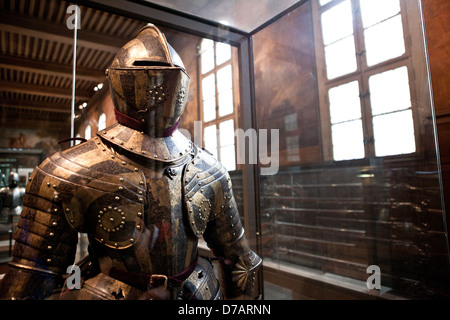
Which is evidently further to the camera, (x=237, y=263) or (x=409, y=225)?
(x=409, y=225)

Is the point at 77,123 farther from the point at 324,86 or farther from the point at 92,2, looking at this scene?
the point at 324,86

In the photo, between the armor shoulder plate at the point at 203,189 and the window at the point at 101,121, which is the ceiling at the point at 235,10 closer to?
the window at the point at 101,121

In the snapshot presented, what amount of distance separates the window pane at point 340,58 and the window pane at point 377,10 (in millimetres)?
253

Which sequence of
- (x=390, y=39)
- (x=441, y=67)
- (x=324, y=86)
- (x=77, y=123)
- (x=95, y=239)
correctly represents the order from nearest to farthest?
(x=95, y=239), (x=77, y=123), (x=441, y=67), (x=390, y=39), (x=324, y=86)

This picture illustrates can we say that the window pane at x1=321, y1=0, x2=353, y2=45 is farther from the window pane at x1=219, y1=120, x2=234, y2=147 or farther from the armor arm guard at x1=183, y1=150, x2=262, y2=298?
the armor arm guard at x1=183, y1=150, x2=262, y2=298

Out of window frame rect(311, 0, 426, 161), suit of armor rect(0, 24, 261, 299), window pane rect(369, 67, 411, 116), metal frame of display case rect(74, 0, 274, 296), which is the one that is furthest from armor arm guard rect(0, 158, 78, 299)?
window pane rect(369, 67, 411, 116)

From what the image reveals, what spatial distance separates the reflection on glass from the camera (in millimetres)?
1926

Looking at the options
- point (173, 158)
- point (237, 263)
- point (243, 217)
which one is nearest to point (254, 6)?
point (173, 158)

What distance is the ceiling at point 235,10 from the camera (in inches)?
67.0

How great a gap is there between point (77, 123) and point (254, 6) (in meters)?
1.31

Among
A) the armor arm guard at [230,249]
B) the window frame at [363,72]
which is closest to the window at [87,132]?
the armor arm guard at [230,249]

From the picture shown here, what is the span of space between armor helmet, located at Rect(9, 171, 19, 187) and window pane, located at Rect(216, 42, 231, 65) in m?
1.41

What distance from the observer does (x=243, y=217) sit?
2098 mm

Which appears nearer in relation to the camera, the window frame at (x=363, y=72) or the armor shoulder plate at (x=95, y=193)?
the armor shoulder plate at (x=95, y=193)
